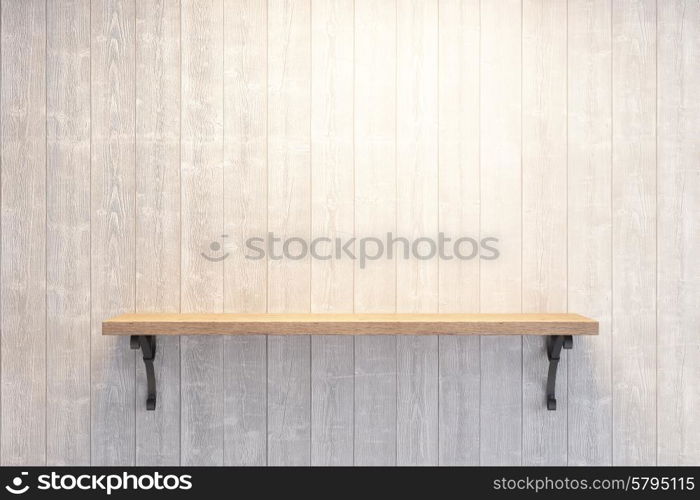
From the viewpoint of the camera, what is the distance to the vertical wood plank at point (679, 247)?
69.3 inches

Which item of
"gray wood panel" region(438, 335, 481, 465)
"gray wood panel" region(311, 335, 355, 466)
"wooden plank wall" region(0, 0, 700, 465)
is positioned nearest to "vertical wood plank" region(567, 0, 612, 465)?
"wooden plank wall" region(0, 0, 700, 465)

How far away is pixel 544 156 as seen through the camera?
5.75ft

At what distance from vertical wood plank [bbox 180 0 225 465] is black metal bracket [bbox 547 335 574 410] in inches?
41.6

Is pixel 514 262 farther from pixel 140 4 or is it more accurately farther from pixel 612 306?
pixel 140 4

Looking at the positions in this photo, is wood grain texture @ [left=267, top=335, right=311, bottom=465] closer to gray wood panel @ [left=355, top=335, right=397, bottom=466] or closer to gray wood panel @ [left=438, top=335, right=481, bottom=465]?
gray wood panel @ [left=355, top=335, right=397, bottom=466]

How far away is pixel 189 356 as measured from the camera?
175cm

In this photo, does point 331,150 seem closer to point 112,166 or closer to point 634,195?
point 112,166

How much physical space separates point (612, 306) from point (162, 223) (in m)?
1.47

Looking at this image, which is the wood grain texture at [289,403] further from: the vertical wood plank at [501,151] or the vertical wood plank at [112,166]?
the vertical wood plank at [501,151]

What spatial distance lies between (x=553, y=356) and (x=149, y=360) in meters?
1.25

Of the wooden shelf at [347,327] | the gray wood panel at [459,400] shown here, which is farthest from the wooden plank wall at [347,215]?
the wooden shelf at [347,327]

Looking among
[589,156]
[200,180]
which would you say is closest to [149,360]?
[200,180]

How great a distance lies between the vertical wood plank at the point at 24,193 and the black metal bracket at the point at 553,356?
5.27 ft
